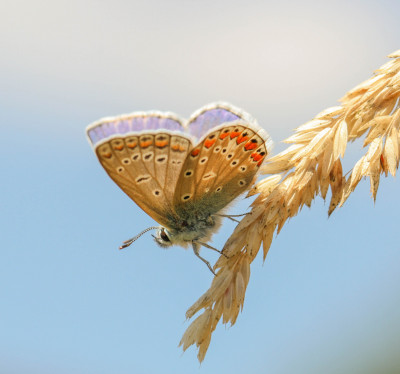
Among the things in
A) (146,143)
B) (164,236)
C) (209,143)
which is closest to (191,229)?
(164,236)

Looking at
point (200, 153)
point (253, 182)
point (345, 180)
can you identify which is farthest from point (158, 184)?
point (345, 180)

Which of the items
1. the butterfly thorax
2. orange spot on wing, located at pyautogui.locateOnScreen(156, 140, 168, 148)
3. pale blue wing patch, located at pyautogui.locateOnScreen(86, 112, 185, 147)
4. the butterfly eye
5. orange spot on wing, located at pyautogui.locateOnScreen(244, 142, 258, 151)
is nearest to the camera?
pale blue wing patch, located at pyautogui.locateOnScreen(86, 112, 185, 147)

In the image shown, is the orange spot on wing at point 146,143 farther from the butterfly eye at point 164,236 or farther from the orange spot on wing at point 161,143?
the butterfly eye at point 164,236

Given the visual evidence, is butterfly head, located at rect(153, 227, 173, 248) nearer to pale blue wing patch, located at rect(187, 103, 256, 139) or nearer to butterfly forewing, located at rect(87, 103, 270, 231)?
butterfly forewing, located at rect(87, 103, 270, 231)

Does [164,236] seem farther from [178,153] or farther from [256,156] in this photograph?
[256,156]

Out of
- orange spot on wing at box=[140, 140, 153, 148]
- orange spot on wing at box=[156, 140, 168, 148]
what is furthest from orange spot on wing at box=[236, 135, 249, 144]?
orange spot on wing at box=[140, 140, 153, 148]

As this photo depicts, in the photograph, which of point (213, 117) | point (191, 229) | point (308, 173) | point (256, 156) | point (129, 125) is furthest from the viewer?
point (191, 229)

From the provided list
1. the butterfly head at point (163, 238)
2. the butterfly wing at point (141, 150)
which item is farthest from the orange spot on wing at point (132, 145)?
the butterfly head at point (163, 238)
